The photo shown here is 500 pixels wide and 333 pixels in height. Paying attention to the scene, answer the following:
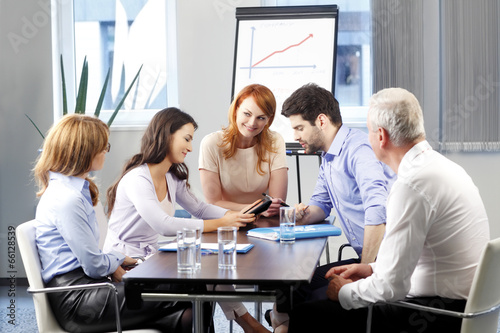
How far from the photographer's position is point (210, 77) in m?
4.83

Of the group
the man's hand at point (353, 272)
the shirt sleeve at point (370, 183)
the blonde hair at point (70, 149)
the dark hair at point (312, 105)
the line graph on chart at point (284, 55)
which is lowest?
the man's hand at point (353, 272)

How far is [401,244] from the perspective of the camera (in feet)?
5.97

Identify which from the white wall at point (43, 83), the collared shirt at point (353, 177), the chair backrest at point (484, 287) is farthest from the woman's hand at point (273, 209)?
the white wall at point (43, 83)

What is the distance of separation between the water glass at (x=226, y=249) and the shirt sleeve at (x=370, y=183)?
2.64 ft

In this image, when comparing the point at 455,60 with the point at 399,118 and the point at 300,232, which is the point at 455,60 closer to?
the point at 300,232

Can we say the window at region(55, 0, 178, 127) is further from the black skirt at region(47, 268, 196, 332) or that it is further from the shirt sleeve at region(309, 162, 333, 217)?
the black skirt at region(47, 268, 196, 332)

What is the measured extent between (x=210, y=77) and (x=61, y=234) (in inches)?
111

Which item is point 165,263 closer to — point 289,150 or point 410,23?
point 289,150

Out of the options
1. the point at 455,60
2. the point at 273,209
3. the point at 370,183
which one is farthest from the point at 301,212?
the point at 455,60

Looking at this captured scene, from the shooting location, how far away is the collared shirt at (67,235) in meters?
2.17

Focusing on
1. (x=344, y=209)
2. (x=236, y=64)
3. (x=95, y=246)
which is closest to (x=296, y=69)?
(x=236, y=64)

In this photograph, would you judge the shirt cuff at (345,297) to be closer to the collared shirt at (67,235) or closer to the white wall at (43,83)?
the collared shirt at (67,235)

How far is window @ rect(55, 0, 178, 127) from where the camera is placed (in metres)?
5.02

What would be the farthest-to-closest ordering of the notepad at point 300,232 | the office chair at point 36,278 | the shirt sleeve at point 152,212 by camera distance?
the shirt sleeve at point 152,212 → the notepad at point 300,232 → the office chair at point 36,278
